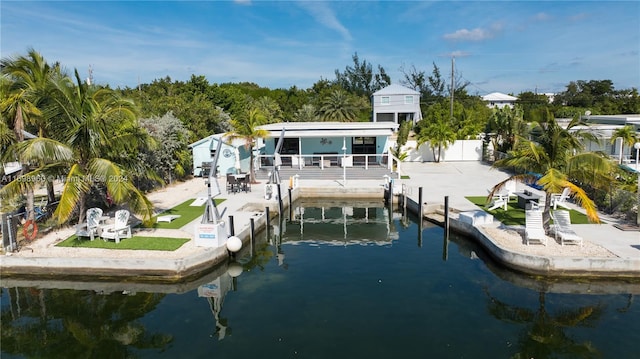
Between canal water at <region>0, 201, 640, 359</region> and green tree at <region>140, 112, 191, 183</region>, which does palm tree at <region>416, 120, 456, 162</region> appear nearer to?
green tree at <region>140, 112, 191, 183</region>

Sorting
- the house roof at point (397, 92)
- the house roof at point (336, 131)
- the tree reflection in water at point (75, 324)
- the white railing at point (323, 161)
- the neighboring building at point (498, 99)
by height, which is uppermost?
the neighboring building at point (498, 99)

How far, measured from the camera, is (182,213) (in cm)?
1864

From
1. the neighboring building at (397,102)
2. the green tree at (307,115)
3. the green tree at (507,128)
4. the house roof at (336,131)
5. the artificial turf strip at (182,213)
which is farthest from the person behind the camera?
the green tree at (307,115)

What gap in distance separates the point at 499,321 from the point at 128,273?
1004 cm

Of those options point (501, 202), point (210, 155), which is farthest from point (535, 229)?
point (210, 155)

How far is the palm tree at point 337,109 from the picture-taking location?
52656 mm

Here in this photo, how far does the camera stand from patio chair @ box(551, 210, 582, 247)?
13.6m

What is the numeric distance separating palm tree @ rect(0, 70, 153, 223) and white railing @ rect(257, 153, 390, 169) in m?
13.0

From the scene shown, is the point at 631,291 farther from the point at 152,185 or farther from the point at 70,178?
the point at 152,185

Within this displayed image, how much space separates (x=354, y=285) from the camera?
12656mm

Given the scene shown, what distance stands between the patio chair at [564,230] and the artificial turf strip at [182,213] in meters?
12.7

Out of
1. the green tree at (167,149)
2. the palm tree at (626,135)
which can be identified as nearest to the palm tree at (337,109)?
the green tree at (167,149)

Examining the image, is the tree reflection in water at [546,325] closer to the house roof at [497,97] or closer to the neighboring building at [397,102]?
the neighboring building at [397,102]

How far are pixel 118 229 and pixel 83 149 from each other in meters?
2.84
